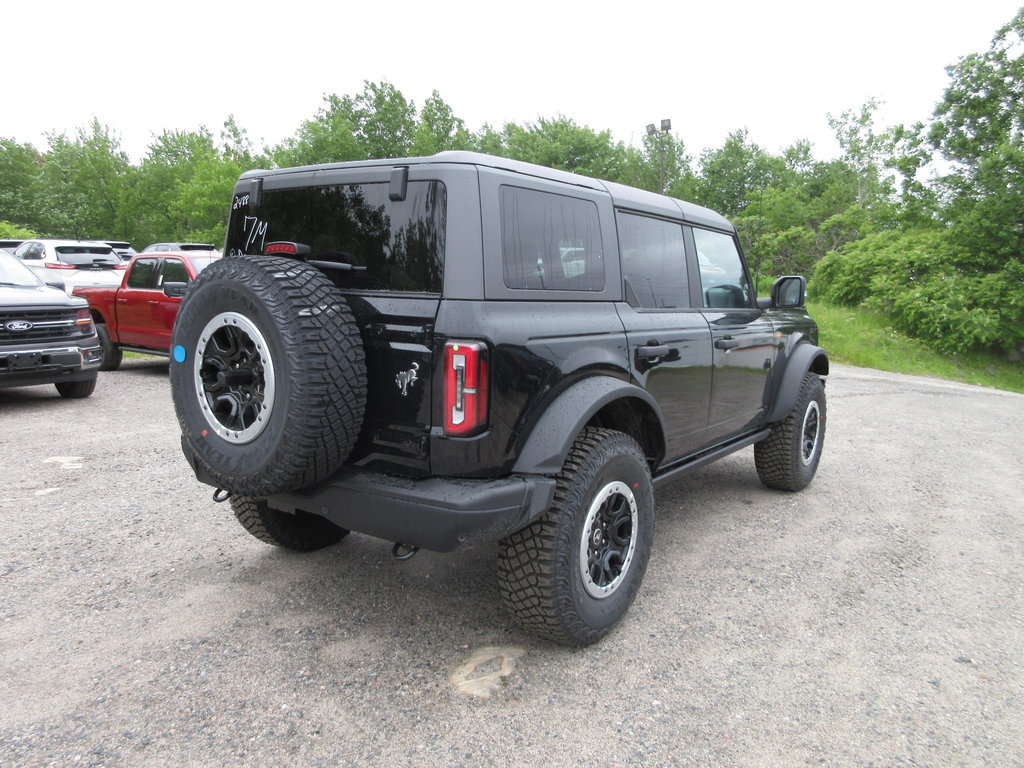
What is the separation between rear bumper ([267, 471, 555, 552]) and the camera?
2.35 meters

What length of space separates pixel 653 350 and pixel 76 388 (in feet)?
24.3

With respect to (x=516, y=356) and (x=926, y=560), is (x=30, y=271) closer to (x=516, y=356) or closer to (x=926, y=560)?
(x=516, y=356)

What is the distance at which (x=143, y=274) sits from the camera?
946 cm

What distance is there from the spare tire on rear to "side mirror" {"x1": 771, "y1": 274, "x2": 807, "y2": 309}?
3270mm

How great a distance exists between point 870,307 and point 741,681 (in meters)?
17.5

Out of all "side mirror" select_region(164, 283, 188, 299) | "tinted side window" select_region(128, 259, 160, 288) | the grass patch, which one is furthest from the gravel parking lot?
the grass patch

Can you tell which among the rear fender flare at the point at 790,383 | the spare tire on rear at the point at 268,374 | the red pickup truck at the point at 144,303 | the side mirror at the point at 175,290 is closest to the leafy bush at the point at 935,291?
the rear fender flare at the point at 790,383

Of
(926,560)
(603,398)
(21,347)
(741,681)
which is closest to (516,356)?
(603,398)

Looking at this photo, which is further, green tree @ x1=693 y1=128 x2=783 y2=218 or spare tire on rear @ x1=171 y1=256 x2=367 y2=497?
green tree @ x1=693 y1=128 x2=783 y2=218

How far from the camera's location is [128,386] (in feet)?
29.5

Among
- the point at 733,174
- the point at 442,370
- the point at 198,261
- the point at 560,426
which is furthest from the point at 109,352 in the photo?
the point at 733,174

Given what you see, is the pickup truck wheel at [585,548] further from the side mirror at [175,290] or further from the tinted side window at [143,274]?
the tinted side window at [143,274]

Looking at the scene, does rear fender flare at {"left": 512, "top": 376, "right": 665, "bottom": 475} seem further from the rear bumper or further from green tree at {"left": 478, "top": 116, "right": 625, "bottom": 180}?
green tree at {"left": 478, "top": 116, "right": 625, "bottom": 180}

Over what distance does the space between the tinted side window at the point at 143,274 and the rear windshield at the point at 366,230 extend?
23.6ft
